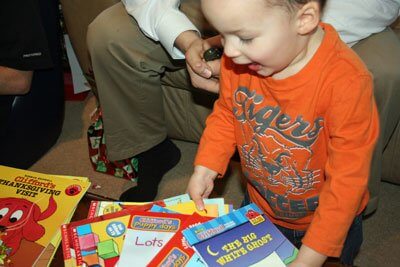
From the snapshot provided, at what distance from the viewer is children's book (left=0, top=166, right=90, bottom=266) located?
2.92 ft

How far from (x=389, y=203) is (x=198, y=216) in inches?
31.9

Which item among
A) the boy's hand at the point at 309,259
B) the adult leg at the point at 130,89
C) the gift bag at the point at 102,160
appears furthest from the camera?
the gift bag at the point at 102,160

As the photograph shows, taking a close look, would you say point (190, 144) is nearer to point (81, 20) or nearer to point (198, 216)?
point (81, 20)

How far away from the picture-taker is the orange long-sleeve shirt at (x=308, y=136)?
71 cm

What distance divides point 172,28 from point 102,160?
636mm

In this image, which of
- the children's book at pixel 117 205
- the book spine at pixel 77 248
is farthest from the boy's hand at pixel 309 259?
the book spine at pixel 77 248

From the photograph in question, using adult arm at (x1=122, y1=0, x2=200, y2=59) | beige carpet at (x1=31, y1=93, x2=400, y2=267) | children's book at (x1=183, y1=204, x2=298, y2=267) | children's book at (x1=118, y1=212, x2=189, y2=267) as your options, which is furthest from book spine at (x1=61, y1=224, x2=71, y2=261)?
beige carpet at (x1=31, y1=93, x2=400, y2=267)

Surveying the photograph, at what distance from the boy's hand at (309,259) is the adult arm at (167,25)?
1.92ft

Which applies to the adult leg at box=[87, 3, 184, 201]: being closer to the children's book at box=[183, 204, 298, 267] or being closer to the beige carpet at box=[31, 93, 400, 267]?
the beige carpet at box=[31, 93, 400, 267]

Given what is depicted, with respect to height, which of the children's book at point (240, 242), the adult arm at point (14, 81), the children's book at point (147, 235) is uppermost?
the children's book at point (240, 242)

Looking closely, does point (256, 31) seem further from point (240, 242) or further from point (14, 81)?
point (14, 81)

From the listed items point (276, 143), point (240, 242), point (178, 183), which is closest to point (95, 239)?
point (240, 242)

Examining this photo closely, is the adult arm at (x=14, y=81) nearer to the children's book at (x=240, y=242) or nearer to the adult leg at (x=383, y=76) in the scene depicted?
the children's book at (x=240, y=242)

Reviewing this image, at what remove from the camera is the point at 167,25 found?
1170mm
